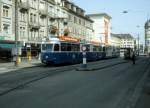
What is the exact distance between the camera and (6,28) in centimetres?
5556

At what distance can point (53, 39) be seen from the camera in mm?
38406

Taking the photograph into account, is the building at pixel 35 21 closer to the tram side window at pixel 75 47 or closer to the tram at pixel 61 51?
the tram at pixel 61 51

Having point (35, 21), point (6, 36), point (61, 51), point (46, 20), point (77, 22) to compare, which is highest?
point (77, 22)

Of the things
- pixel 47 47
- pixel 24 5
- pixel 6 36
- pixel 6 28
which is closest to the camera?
pixel 47 47

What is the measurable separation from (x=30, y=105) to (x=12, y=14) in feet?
153

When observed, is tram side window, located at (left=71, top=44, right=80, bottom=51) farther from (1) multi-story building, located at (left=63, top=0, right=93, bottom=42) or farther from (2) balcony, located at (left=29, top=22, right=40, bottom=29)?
(1) multi-story building, located at (left=63, top=0, right=93, bottom=42)

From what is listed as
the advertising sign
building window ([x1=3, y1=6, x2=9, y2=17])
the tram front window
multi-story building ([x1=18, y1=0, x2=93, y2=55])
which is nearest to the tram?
the tram front window

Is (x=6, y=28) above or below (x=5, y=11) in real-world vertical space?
below

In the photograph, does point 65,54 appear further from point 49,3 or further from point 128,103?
point 49,3

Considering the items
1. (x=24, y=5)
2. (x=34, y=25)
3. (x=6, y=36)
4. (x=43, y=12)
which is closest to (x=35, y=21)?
(x=34, y=25)

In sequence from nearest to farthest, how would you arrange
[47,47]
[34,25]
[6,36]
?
1. [47,47]
2. [6,36]
3. [34,25]

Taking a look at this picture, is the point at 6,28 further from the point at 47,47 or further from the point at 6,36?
the point at 47,47

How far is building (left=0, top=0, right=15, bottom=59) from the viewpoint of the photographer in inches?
1997

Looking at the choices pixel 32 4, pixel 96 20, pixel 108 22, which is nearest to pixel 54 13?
pixel 32 4
